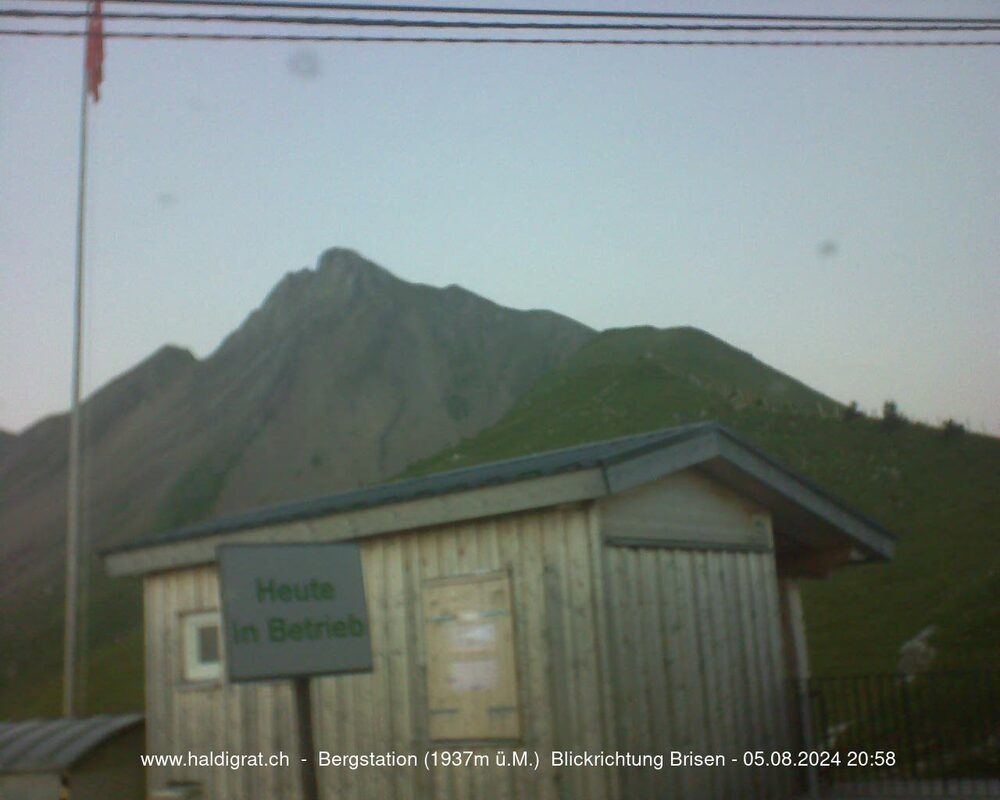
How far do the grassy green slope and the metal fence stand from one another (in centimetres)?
296

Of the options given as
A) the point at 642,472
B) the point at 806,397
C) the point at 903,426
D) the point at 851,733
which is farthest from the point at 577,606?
the point at 806,397

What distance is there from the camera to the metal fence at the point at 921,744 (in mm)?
11883

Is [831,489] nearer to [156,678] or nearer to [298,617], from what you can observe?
[156,678]

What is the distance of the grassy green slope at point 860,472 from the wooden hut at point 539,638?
8389 millimetres

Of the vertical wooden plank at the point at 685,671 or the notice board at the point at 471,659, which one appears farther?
the vertical wooden plank at the point at 685,671

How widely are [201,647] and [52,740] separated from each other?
205cm

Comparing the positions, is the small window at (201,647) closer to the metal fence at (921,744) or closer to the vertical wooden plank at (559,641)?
the vertical wooden plank at (559,641)

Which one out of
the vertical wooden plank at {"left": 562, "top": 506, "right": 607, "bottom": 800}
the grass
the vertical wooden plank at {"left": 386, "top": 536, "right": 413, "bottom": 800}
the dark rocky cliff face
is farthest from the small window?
the dark rocky cliff face

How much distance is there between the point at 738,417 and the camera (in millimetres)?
45125

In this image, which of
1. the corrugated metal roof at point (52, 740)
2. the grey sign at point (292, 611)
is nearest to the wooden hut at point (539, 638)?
the corrugated metal roof at point (52, 740)

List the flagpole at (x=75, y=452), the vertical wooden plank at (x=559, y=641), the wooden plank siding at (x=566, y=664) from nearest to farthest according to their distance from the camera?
the vertical wooden plank at (x=559, y=641)
the wooden plank siding at (x=566, y=664)
the flagpole at (x=75, y=452)

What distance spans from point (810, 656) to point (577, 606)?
53.4 ft

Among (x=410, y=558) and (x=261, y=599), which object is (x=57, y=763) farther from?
(x=261, y=599)

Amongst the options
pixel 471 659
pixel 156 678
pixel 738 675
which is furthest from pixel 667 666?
pixel 156 678
